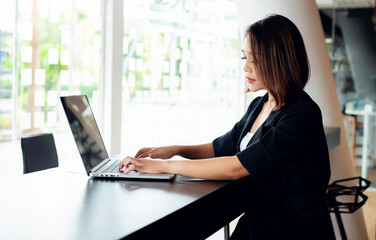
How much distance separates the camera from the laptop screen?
70.3 inches

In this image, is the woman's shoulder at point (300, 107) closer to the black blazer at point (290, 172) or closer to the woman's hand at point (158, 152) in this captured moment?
the black blazer at point (290, 172)

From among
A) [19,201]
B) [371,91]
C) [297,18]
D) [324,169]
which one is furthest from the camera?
[371,91]

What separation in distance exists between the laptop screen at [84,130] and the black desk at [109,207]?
0.30ft

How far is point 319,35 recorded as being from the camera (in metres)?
3.60

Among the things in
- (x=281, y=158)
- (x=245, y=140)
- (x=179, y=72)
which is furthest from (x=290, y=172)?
(x=179, y=72)

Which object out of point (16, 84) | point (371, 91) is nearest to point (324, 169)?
point (16, 84)

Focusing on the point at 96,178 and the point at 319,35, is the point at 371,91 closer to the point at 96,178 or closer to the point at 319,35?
the point at 319,35

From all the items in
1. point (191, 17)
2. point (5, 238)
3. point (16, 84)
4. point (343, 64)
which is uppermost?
point (191, 17)

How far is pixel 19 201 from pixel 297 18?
2621mm

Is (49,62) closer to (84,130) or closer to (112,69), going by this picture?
(112,69)

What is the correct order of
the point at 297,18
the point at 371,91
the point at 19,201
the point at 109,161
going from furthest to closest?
1. the point at 371,91
2. the point at 297,18
3. the point at 109,161
4. the point at 19,201

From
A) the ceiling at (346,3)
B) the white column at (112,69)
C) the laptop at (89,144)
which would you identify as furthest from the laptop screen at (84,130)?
the ceiling at (346,3)

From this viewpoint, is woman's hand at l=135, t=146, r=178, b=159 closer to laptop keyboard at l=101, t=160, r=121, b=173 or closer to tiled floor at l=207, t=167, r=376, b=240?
laptop keyboard at l=101, t=160, r=121, b=173

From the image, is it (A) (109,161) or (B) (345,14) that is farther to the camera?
(B) (345,14)
